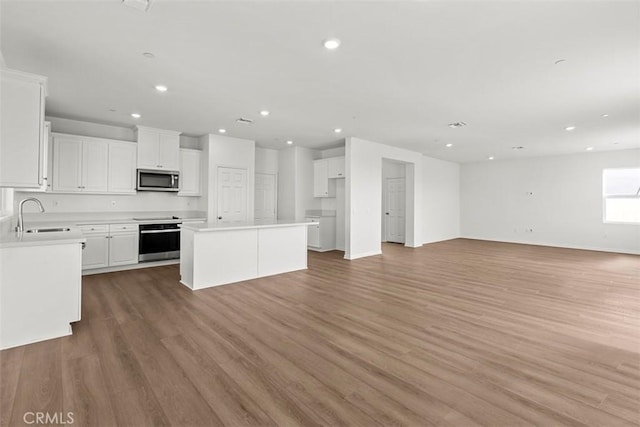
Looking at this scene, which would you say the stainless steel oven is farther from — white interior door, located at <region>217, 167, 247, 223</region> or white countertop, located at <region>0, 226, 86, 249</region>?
white countertop, located at <region>0, 226, 86, 249</region>

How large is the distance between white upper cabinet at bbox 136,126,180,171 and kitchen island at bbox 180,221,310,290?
2.01 metres

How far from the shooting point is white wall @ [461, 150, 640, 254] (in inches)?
322

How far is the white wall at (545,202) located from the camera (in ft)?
26.8

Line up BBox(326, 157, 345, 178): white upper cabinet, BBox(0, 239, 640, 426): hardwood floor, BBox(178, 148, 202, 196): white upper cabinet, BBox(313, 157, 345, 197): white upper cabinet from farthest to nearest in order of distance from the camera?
BBox(313, 157, 345, 197): white upper cabinet, BBox(326, 157, 345, 178): white upper cabinet, BBox(178, 148, 202, 196): white upper cabinet, BBox(0, 239, 640, 426): hardwood floor

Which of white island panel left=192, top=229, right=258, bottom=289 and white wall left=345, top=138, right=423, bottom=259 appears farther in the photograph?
white wall left=345, top=138, right=423, bottom=259

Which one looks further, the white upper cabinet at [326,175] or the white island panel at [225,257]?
the white upper cabinet at [326,175]

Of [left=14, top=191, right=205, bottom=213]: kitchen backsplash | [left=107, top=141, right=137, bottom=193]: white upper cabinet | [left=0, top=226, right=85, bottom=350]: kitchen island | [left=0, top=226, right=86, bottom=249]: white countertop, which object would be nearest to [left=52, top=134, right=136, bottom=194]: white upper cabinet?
[left=107, top=141, right=137, bottom=193]: white upper cabinet

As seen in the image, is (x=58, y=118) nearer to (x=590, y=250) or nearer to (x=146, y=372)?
(x=146, y=372)

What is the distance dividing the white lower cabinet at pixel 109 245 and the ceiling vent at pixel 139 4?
4.13m

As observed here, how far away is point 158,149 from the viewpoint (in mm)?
5992

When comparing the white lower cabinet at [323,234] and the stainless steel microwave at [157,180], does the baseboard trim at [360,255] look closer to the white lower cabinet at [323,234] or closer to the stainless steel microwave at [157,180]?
the white lower cabinet at [323,234]

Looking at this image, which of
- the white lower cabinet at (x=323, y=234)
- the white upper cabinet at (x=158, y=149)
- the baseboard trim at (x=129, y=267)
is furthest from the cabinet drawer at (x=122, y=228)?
the white lower cabinet at (x=323, y=234)

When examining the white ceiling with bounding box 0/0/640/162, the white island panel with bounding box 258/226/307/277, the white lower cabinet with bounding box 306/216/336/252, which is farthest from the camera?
the white lower cabinet with bounding box 306/216/336/252

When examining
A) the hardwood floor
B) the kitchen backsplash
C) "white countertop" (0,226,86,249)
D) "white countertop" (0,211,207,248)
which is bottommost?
the hardwood floor
